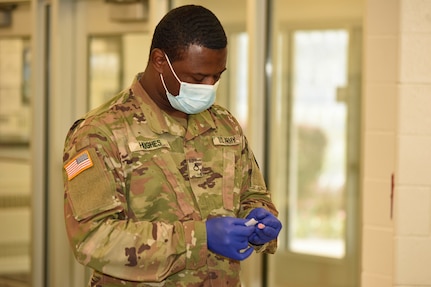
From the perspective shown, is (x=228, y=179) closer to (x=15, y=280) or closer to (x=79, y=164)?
(x=79, y=164)

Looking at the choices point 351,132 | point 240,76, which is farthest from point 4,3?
point 351,132

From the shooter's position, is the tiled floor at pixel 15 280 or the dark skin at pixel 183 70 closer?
the dark skin at pixel 183 70

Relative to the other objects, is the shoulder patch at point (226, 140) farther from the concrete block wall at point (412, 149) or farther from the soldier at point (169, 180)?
the concrete block wall at point (412, 149)

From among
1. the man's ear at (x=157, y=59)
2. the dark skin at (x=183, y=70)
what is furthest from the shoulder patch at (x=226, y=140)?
the man's ear at (x=157, y=59)

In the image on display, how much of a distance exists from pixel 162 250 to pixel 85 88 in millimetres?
2217

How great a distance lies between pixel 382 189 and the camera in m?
2.51

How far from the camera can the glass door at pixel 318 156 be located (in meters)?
4.22

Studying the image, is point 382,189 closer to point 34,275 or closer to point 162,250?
point 162,250

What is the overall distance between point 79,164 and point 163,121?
254 mm

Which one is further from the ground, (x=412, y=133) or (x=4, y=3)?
(x=4, y=3)

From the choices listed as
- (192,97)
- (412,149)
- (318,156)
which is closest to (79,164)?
(192,97)

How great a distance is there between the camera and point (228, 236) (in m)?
1.58

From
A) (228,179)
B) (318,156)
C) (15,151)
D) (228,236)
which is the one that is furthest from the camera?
(318,156)

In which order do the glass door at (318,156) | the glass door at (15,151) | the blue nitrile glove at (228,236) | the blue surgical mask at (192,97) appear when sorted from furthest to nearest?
the glass door at (318,156)
the glass door at (15,151)
the blue surgical mask at (192,97)
the blue nitrile glove at (228,236)
